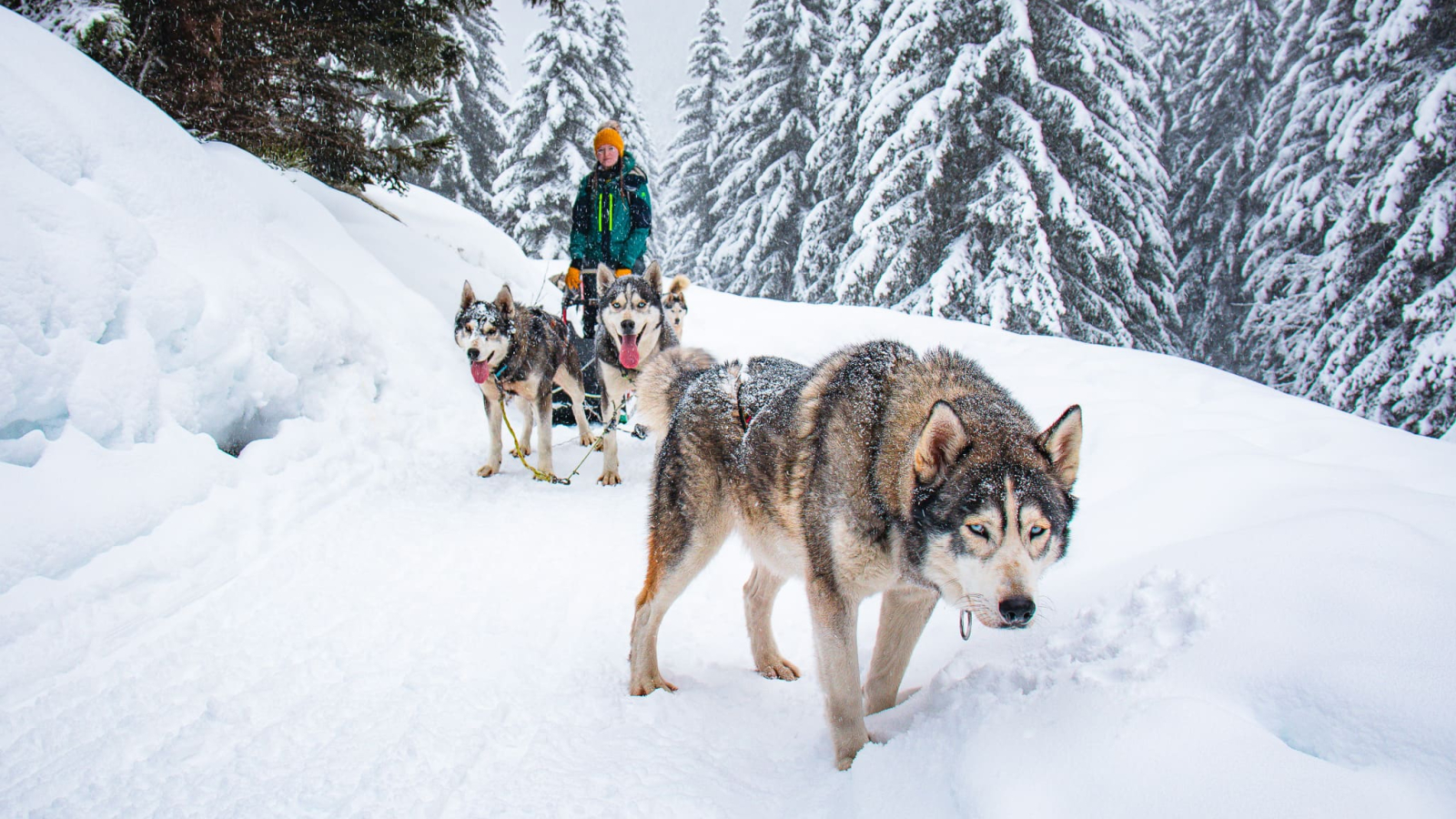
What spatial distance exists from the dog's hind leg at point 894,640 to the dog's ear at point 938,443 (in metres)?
0.61

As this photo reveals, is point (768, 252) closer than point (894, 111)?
No

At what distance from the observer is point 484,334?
605cm

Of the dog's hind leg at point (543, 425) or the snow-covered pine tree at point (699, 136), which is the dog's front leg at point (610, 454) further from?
the snow-covered pine tree at point (699, 136)

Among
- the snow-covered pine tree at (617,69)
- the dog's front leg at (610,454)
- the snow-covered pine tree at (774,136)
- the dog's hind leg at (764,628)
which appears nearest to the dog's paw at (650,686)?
the dog's hind leg at (764,628)

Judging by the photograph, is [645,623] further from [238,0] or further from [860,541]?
[238,0]

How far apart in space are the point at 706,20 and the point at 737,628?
2971 cm

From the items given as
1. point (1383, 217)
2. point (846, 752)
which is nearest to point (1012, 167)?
point (1383, 217)

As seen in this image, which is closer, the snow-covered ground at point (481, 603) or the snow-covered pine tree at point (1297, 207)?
the snow-covered ground at point (481, 603)

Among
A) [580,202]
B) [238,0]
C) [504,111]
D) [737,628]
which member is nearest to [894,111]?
[580,202]

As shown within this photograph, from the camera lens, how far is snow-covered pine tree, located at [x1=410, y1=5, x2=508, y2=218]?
24203mm

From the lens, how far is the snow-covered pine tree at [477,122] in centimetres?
2420

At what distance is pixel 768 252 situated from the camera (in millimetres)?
23734

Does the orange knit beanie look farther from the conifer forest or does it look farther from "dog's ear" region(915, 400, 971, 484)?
"dog's ear" region(915, 400, 971, 484)

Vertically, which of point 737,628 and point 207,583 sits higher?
point 207,583
